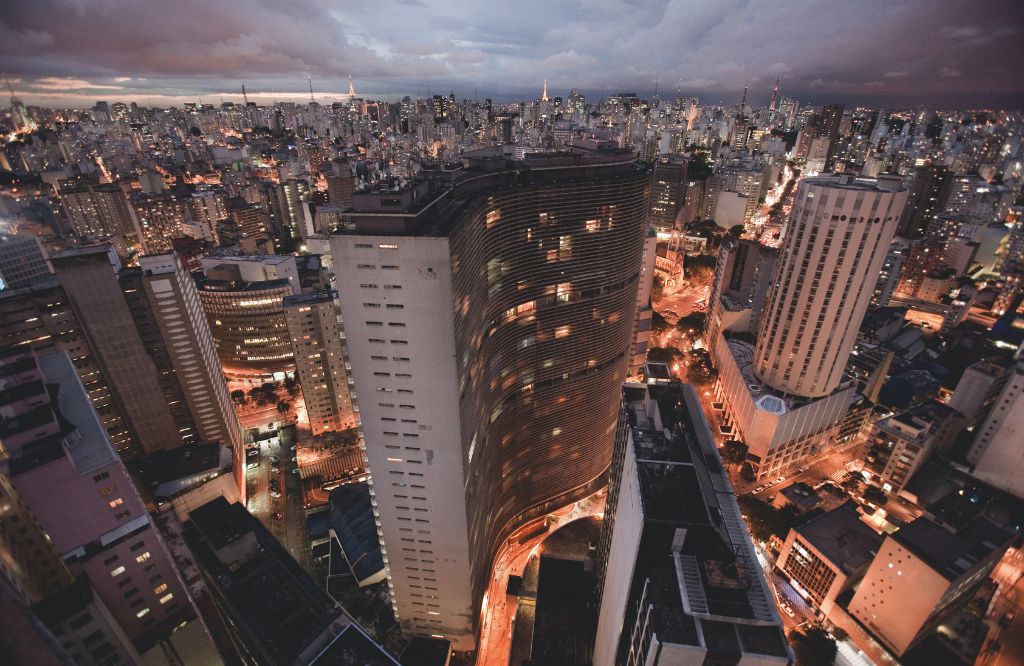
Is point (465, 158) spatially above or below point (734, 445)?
above

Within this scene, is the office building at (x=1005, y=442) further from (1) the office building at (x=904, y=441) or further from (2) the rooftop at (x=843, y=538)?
(2) the rooftop at (x=843, y=538)

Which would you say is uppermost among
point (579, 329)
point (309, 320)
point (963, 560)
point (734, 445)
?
point (579, 329)

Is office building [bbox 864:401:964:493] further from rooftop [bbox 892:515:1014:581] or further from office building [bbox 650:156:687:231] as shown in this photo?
office building [bbox 650:156:687:231]

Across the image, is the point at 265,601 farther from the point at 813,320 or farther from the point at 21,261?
the point at 21,261

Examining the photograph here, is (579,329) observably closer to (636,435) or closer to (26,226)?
(636,435)

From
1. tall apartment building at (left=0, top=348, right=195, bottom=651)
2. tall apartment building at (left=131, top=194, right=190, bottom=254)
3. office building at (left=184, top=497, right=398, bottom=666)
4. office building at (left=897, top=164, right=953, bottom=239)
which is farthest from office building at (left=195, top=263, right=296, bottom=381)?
office building at (left=897, top=164, right=953, bottom=239)

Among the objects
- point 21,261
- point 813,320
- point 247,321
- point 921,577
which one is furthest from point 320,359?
point 921,577

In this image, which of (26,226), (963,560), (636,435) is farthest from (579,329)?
(26,226)

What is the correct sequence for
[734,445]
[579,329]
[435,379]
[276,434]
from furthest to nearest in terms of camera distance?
[276,434]
[734,445]
[579,329]
[435,379]
